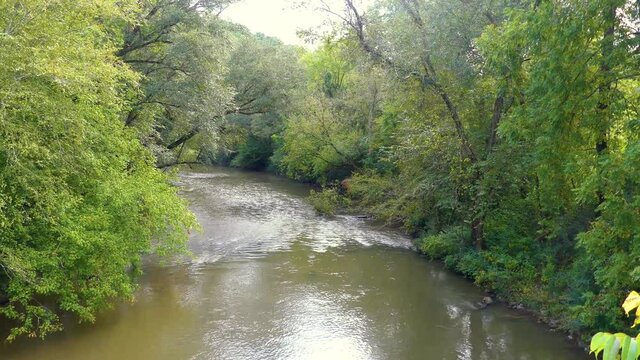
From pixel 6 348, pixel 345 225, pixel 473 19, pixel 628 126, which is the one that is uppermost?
pixel 473 19

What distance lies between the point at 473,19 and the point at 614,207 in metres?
8.47

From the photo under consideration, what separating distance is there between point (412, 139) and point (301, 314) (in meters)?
8.17

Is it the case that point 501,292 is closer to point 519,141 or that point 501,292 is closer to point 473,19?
point 519,141

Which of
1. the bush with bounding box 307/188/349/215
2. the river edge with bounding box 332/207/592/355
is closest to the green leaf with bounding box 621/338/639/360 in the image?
the river edge with bounding box 332/207/592/355

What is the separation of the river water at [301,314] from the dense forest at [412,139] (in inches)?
31.1

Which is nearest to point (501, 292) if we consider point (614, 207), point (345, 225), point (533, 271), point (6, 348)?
point (533, 271)

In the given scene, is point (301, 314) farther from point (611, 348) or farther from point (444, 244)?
point (611, 348)

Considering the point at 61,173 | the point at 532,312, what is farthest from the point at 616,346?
the point at 532,312

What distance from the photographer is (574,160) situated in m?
10.4

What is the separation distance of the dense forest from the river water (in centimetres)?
79

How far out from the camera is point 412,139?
57.8ft

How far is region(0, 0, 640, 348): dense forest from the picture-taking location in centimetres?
867

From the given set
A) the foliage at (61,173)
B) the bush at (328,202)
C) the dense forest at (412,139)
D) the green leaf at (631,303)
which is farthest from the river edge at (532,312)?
the foliage at (61,173)

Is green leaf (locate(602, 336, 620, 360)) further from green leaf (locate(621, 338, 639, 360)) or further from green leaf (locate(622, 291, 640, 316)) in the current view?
green leaf (locate(622, 291, 640, 316))
